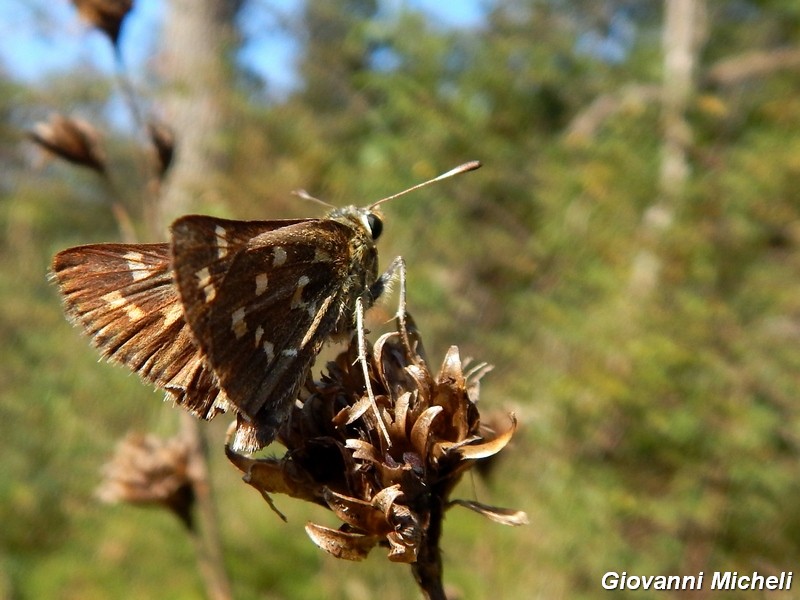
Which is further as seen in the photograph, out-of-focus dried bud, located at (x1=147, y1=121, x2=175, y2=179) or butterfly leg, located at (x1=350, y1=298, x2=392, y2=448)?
out-of-focus dried bud, located at (x1=147, y1=121, x2=175, y2=179)

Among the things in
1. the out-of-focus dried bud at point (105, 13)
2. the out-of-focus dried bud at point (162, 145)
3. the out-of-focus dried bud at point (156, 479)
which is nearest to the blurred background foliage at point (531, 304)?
the out-of-focus dried bud at point (162, 145)

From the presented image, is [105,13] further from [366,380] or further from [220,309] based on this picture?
[366,380]

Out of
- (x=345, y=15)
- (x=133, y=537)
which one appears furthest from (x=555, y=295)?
(x=133, y=537)

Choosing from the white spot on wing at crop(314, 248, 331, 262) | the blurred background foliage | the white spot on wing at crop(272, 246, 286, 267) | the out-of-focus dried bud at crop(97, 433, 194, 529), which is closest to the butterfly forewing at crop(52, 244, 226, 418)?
the white spot on wing at crop(272, 246, 286, 267)

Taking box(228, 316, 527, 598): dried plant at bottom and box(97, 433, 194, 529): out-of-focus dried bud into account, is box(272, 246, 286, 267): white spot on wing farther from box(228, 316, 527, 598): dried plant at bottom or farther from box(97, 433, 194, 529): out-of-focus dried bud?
box(97, 433, 194, 529): out-of-focus dried bud

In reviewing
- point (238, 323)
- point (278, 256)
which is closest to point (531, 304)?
point (278, 256)

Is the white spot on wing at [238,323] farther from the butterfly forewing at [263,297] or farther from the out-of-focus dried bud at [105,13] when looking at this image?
the out-of-focus dried bud at [105,13]

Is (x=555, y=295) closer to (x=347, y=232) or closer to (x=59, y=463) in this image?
(x=347, y=232)
